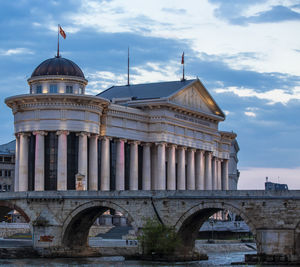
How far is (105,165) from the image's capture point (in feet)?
398

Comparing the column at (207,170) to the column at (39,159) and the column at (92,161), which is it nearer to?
the column at (92,161)

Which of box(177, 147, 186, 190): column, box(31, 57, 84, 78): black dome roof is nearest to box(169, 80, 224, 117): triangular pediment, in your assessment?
box(177, 147, 186, 190): column

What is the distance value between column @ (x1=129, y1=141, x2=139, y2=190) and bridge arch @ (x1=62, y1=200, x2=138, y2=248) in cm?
3218

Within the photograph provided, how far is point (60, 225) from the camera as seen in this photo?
299 ft

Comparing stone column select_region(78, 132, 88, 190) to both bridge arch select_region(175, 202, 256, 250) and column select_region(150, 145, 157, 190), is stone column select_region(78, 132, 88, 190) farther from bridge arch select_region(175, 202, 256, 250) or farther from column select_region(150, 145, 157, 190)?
bridge arch select_region(175, 202, 256, 250)

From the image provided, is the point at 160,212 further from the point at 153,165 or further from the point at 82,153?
the point at 153,165

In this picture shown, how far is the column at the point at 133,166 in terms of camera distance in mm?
127562

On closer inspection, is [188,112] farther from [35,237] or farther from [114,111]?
[35,237]

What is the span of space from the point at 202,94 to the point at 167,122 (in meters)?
14.0

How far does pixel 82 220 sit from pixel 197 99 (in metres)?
52.0

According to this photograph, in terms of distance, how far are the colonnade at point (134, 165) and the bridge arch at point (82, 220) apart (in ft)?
58.2

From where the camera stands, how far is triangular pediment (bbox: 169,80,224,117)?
134925 mm

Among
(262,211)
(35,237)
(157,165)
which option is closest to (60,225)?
(35,237)

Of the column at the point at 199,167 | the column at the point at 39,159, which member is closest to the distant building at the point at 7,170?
the column at the point at 199,167
